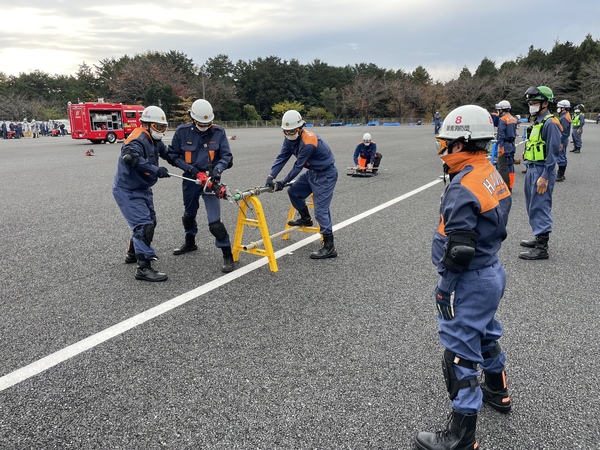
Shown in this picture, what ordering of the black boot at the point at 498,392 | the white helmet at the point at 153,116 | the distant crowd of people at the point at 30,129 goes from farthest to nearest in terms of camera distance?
the distant crowd of people at the point at 30,129, the white helmet at the point at 153,116, the black boot at the point at 498,392

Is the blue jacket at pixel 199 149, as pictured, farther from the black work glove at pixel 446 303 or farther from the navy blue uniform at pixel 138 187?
the black work glove at pixel 446 303

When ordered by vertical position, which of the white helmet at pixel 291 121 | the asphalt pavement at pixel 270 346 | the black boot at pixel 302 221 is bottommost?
the asphalt pavement at pixel 270 346

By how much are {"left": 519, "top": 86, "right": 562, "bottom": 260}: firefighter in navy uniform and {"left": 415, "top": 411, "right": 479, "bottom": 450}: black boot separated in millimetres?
3983

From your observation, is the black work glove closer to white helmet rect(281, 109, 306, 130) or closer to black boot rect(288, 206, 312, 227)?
white helmet rect(281, 109, 306, 130)

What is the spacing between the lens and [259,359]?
3.34 m

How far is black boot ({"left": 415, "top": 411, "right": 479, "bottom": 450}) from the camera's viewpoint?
2.39 m

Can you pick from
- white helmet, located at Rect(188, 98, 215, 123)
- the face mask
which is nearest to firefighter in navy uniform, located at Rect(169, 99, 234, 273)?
white helmet, located at Rect(188, 98, 215, 123)

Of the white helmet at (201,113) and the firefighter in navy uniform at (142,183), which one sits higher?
the white helmet at (201,113)

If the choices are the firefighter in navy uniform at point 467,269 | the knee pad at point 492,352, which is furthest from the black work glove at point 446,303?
the knee pad at point 492,352

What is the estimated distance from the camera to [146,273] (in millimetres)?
4992

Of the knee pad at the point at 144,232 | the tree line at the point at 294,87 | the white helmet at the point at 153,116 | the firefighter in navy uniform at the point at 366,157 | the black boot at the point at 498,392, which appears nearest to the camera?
the black boot at the point at 498,392

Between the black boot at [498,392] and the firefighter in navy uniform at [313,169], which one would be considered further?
the firefighter in navy uniform at [313,169]

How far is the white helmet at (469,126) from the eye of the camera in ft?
8.16

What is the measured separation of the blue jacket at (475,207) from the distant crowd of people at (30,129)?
49308mm
